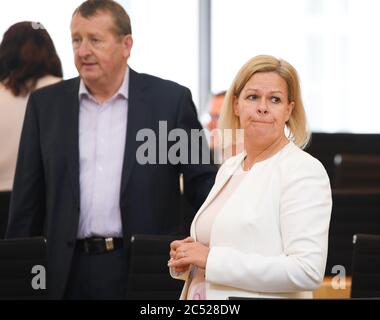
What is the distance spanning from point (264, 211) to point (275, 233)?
2.2 inches

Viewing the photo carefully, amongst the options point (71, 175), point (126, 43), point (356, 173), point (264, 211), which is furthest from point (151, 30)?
point (264, 211)

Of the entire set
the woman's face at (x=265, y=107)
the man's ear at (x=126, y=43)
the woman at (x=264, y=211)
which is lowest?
the woman at (x=264, y=211)

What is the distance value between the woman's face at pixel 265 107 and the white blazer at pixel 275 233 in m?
0.06

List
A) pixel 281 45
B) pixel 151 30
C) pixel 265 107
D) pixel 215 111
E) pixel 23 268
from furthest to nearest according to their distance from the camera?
pixel 281 45 < pixel 151 30 < pixel 215 111 < pixel 23 268 < pixel 265 107

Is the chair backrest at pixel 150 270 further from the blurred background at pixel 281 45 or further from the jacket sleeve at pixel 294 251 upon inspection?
the blurred background at pixel 281 45

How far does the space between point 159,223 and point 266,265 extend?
3.98 feet

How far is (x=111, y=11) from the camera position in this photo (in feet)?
10.6

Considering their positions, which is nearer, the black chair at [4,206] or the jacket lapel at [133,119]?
the jacket lapel at [133,119]

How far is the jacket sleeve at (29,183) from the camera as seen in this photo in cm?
327

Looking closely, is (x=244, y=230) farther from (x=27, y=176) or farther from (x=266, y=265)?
(x=27, y=176)

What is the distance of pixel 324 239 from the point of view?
2.10m

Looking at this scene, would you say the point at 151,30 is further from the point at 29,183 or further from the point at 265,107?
the point at 265,107

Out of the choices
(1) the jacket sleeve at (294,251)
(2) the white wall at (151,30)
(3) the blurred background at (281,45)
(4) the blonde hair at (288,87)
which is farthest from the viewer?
(3) the blurred background at (281,45)

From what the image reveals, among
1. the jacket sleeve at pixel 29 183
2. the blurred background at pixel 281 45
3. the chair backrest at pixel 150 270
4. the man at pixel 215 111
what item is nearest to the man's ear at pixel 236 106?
the chair backrest at pixel 150 270
